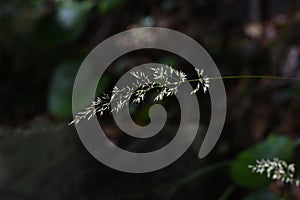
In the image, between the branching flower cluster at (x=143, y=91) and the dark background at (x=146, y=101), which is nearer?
the branching flower cluster at (x=143, y=91)

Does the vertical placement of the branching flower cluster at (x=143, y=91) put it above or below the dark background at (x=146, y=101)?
below

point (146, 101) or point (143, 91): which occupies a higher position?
point (146, 101)

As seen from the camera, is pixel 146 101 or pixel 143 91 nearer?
pixel 143 91

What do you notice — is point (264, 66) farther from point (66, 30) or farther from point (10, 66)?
point (10, 66)

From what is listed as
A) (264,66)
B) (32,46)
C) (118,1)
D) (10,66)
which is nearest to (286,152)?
(118,1)

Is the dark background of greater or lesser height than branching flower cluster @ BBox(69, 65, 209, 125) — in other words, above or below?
above

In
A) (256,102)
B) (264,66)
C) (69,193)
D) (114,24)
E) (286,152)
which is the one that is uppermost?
(114,24)

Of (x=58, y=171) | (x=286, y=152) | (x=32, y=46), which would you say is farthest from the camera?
(x=32, y=46)

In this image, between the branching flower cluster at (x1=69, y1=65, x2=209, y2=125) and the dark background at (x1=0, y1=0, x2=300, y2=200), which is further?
the dark background at (x1=0, y1=0, x2=300, y2=200)
